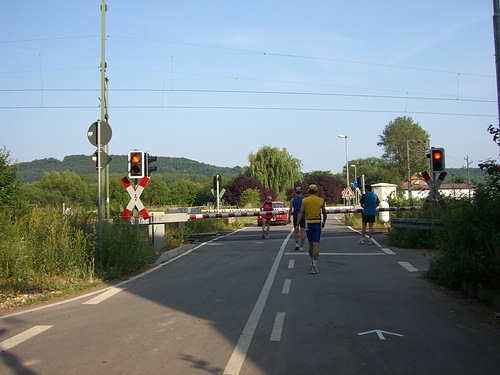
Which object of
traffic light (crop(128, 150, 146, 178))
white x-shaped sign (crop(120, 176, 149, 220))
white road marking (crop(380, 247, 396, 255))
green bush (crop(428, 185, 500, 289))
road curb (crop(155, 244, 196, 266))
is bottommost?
white road marking (crop(380, 247, 396, 255))

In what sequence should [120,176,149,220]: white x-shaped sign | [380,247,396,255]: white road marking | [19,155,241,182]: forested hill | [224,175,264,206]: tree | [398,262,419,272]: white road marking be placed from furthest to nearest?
1. [224,175,264,206]: tree
2. [19,155,241,182]: forested hill
3. [120,176,149,220]: white x-shaped sign
4. [380,247,396,255]: white road marking
5. [398,262,419,272]: white road marking

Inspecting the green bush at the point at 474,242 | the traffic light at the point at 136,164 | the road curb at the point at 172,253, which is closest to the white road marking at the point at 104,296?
the road curb at the point at 172,253

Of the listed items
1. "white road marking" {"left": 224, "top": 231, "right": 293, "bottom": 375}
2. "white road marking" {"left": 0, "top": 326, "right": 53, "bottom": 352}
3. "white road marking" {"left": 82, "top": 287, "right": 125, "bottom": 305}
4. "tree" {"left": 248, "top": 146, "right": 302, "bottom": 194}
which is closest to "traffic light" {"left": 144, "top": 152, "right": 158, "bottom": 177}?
"white road marking" {"left": 82, "top": 287, "right": 125, "bottom": 305}

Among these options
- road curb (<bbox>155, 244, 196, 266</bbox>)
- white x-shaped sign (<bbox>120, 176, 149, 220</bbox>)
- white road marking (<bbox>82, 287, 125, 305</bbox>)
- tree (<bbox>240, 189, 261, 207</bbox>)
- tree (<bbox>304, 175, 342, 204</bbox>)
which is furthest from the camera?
tree (<bbox>304, 175, 342, 204</bbox>)

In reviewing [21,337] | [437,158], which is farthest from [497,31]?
[21,337]

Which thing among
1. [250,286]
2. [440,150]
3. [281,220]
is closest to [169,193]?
[281,220]

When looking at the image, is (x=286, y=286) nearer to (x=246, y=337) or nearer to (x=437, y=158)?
(x=246, y=337)

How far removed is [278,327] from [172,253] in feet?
27.2

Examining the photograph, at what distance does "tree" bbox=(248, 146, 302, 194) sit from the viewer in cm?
7256

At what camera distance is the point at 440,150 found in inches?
659

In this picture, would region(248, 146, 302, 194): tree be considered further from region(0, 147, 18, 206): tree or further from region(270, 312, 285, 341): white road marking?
region(270, 312, 285, 341): white road marking

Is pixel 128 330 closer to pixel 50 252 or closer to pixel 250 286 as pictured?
pixel 250 286

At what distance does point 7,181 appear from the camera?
15258mm

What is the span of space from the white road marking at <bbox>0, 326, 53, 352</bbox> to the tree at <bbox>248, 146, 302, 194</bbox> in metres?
65.7
